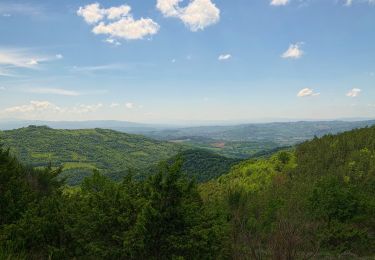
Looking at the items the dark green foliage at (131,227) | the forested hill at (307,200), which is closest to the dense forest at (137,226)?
the dark green foliage at (131,227)

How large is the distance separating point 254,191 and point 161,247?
3143 inches

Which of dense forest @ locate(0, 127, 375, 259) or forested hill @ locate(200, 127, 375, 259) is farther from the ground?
dense forest @ locate(0, 127, 375, 259)

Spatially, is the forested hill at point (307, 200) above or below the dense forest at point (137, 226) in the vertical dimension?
below

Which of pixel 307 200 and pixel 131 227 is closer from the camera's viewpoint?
pixel 131 227

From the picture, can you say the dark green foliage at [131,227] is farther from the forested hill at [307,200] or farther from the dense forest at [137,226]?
the forested hill at [307,200]

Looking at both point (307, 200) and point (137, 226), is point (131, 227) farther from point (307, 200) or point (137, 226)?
point (307, 200)

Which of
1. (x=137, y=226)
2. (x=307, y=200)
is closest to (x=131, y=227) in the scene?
(x=137, y=226)

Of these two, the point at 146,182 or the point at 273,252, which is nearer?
the point at 273,252

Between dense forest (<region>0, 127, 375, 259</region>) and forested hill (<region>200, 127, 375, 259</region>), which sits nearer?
dense forest (<region>0, 127, 375, 259</region>)

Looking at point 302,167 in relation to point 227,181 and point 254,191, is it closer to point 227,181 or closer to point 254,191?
point 254,191

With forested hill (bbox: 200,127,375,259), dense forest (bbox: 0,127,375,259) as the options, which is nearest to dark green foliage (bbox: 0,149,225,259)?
dense forest (bbox: 0,127,375,259)

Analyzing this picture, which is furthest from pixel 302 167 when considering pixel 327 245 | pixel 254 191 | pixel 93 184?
pixel 93 184

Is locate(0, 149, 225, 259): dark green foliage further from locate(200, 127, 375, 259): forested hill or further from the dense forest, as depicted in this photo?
locate(200, 127, 375, 259): forested hill

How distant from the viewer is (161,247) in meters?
18.4
